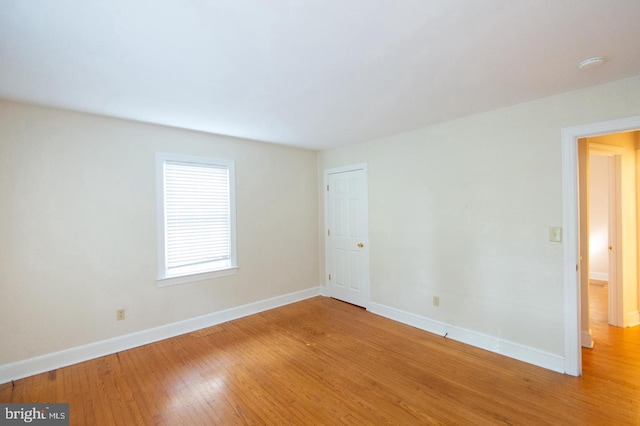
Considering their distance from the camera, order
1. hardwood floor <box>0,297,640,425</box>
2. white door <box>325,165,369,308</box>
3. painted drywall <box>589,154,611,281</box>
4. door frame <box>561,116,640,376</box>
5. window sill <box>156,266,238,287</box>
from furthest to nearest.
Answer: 1. painted drywall <box>589,154,611,281</box>
2. white door <box>325,165,369,308</box>
3. window sill <box>156,266,238,287</box>
4. door frame <box>561,116,640,376</box>
5. hardwood floor <box>0,297,640,425</box>

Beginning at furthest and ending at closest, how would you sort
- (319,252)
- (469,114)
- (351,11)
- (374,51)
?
(319,252) → (469,114) → (374,51) → (351,11)

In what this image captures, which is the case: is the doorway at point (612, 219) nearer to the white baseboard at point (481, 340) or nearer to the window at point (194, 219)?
the white baseboard at point (481, 340)

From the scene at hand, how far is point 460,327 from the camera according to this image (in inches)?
128

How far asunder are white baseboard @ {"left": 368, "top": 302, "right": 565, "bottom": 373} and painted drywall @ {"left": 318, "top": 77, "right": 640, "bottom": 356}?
5 centimetres

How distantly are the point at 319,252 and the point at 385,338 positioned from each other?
2.05 metres

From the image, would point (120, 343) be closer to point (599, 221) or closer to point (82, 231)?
point (82, 231)

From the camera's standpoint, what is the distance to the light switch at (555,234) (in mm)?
2572

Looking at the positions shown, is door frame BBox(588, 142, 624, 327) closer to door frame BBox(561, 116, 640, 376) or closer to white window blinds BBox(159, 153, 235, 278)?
door frame BBox(561, 116, 640, 376)

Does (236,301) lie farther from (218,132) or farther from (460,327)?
(460,327)

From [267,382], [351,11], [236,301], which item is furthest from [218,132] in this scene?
[267,382]

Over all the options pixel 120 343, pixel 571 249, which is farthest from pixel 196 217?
pixel 571 249

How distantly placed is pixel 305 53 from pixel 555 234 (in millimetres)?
2670

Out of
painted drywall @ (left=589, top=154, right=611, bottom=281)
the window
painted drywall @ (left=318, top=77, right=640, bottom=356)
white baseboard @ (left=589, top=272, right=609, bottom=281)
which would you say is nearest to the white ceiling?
painted drywall @ (left=318, top=77, right=640, bottom=356)

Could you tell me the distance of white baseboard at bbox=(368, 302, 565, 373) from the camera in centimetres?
263
